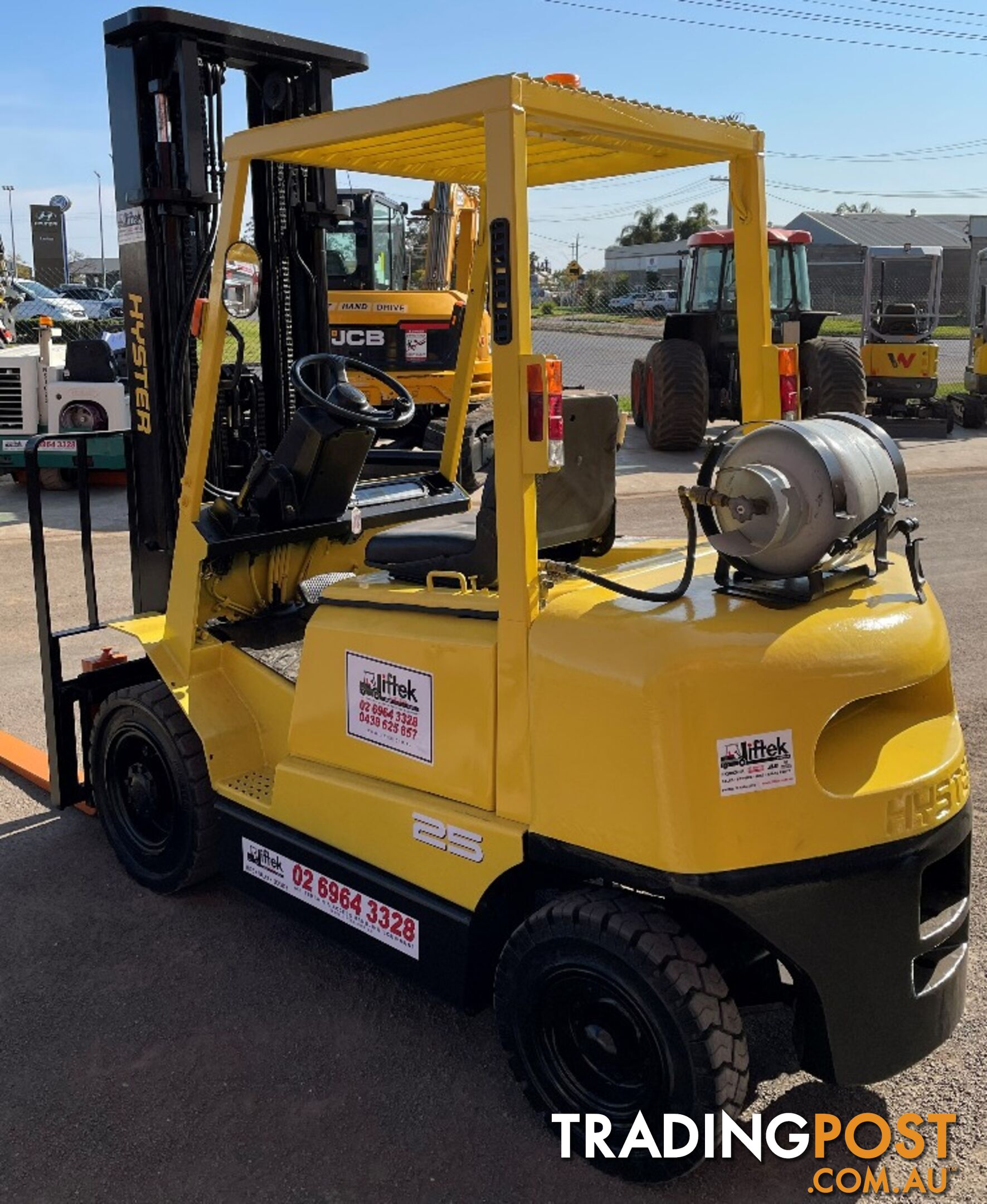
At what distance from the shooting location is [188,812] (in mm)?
3924

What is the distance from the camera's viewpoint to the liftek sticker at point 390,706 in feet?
10.2

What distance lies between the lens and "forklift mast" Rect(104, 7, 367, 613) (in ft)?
13.5

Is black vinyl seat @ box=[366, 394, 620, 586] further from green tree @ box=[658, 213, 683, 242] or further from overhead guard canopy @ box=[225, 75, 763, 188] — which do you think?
green tree @ box=[658, 213, 683, 242]

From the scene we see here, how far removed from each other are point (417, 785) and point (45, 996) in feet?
4.44

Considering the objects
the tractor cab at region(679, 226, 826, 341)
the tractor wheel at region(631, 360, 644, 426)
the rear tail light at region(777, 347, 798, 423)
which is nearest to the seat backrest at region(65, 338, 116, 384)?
the tractor wheel at region(631, 360, 644, 426)

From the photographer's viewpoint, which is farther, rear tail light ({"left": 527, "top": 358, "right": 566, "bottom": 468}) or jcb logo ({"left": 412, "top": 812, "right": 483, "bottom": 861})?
jcb logo ({"left": 412, "top": 812, "right": 483, "bottom": 861})

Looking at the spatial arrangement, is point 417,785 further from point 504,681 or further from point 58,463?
point 58,463

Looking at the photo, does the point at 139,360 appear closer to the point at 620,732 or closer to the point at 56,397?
the point at 620,732

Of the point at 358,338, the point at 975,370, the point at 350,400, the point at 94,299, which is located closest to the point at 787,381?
the point at 350,400

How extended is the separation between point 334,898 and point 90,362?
389 inches

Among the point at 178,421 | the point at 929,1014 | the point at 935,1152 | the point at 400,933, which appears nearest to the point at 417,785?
the point at 400,933

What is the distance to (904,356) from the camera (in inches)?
688

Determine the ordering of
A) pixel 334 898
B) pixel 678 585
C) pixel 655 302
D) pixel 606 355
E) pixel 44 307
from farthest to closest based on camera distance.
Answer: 1. pixel 655 302
2. pixel 44 307
3. pixel 606 355
4. pixel 334 898
5. pixel 678 585

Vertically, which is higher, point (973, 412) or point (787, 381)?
point (787, 381)
